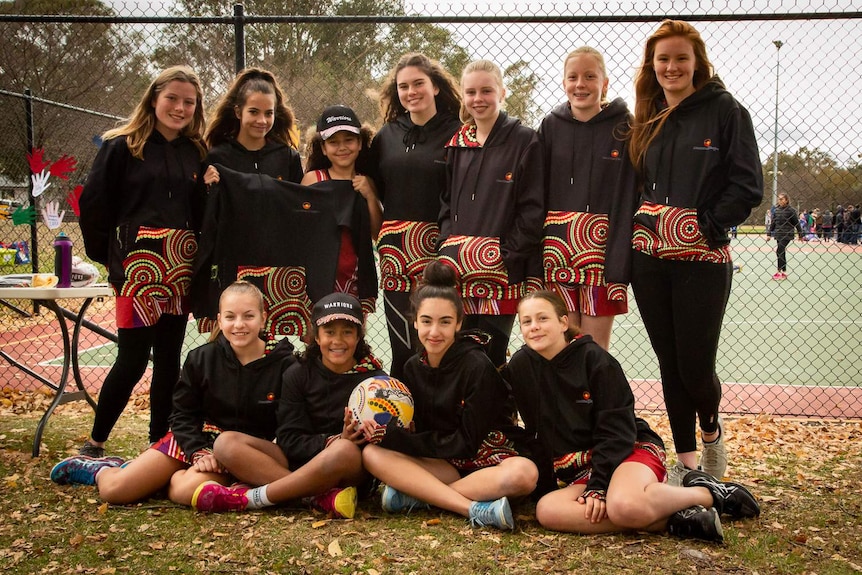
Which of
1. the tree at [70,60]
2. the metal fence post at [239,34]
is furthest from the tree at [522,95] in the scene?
the tree at [70,60]

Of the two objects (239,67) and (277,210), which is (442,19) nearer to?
(239,67)

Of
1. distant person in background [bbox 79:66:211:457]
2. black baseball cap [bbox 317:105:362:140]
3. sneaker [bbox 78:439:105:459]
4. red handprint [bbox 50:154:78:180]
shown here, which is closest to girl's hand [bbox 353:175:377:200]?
black baseball cap [bbox 317:105:362:140]

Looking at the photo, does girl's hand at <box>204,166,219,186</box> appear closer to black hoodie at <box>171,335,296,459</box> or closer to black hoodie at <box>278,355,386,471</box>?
black hoodie at <box>171,335,296,459</box>

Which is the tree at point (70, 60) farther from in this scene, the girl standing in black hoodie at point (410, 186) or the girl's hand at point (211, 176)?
the girl standing in black hoodie at point (410, 186)

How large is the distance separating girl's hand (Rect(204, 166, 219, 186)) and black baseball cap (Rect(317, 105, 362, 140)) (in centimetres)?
56

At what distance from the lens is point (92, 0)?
23906 millimetres

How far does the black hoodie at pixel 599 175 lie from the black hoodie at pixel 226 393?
147cm

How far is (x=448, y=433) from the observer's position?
3.37 metres

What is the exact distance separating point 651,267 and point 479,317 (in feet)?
2.78

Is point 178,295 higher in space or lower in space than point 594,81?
lower

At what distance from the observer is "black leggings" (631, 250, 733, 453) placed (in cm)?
331

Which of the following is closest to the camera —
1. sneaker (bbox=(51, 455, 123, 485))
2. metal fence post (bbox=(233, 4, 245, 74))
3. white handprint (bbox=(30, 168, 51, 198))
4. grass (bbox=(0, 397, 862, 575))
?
grass (bbox=(0, 397, 862, 575))

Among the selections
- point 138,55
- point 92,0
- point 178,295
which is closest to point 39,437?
point 178,295

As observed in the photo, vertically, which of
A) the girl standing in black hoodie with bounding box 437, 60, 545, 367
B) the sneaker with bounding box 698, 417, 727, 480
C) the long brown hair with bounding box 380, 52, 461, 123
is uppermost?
the long brown hair with bounding box 380, 52, 461, 123
